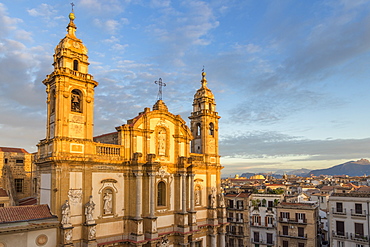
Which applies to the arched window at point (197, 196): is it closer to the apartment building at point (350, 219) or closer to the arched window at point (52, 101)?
the arched window at point (52, 101)

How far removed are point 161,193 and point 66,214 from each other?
36.0ft

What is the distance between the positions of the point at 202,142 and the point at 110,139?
12.1 m

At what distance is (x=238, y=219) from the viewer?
5656 centimetres

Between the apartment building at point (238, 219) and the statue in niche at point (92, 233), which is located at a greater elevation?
the statue in niche at point (92, 233)

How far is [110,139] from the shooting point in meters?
31.8

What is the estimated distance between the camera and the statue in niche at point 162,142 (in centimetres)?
3300

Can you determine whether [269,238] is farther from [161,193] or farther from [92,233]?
[92,233]

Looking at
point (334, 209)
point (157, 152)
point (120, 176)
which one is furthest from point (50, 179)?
point (334, 209)

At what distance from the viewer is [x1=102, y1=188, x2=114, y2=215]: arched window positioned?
2745 centimetres

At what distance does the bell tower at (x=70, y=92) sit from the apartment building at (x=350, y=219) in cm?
3373

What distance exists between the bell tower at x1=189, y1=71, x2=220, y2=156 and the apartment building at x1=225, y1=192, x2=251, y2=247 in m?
20.6

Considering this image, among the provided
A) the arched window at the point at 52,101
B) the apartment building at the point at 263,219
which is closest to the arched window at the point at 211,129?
the arched window at the point at 52,101

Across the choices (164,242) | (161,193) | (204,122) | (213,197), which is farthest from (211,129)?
(164,242)

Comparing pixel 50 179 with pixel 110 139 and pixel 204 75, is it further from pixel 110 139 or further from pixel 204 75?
pixel 204 75
